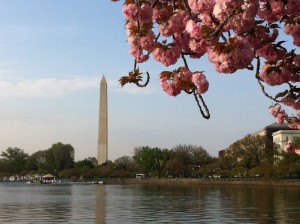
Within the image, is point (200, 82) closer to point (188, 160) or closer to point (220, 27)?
point (220, 27)

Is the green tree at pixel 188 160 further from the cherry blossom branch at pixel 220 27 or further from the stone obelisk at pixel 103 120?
the cherry blossom branch at pixel 220 27

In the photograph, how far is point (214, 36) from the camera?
5.83 meters

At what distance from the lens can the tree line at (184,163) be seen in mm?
100375

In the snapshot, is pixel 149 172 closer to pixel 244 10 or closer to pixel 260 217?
pixel 260 217

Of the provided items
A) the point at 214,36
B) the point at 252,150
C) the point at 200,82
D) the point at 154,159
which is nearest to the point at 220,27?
the point at 214,36

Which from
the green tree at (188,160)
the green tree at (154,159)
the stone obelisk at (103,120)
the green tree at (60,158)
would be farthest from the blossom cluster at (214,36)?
the green tree at (60,158)

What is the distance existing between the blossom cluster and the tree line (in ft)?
292

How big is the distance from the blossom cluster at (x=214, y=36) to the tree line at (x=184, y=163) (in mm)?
89014

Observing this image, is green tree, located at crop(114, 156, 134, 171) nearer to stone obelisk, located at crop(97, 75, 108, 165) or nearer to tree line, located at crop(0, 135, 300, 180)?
tree line, located at crop(0, 135, 300, 180)

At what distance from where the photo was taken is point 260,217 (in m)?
31.1

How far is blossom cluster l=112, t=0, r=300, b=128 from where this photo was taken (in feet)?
18.6

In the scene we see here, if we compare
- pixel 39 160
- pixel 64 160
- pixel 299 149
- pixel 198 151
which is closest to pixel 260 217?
pixel 299 149

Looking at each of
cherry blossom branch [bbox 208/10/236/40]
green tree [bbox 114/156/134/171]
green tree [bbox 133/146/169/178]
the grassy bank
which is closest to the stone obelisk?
the grassy bank

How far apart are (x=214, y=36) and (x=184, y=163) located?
13959cm
